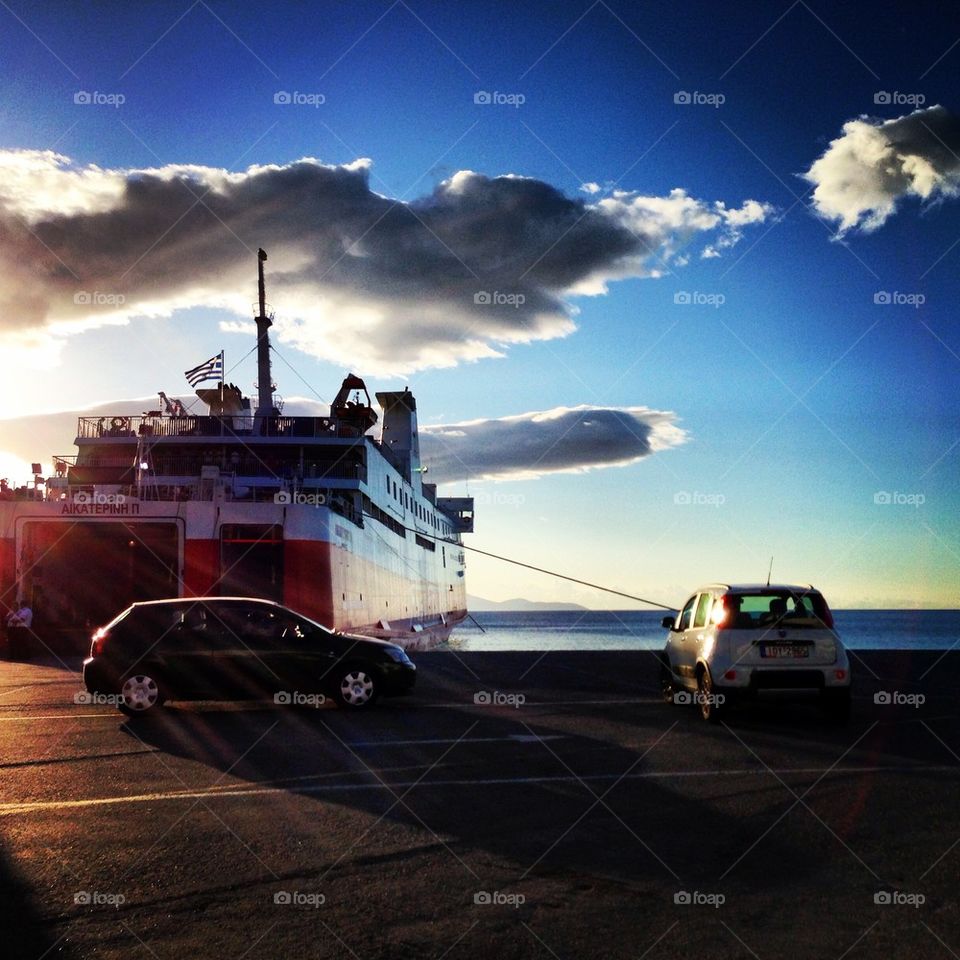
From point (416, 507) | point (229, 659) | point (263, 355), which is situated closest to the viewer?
point (229, 659)

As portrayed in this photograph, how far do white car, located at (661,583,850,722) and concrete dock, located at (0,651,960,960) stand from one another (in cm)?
46

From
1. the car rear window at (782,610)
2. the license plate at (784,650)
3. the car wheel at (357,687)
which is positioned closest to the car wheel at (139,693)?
the car wheel at (357,687)

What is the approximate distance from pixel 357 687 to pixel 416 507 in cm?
4366

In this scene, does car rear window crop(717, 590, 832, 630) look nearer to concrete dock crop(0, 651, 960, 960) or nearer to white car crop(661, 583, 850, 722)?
white car crop(661, 583, 850, 722)

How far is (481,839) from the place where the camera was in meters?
5.82

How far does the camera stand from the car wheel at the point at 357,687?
12.9 metres

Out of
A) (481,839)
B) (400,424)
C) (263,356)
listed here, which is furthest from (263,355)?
(481,839)

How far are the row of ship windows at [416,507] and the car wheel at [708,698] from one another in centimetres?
3362

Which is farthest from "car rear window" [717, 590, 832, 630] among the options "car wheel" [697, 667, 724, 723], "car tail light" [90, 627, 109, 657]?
"car tail light" [90, 627, 109, 657]

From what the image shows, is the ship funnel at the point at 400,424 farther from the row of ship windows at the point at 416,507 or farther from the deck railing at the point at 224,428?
the deck railing at the point at 224,428

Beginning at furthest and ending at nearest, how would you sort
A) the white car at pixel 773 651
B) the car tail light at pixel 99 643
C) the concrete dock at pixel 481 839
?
1. the car tail light at pixel 99 643
2. the white car at pixel 773 651
3. the concrete dock at pixel 481 839

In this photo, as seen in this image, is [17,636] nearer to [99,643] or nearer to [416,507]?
[99,643]

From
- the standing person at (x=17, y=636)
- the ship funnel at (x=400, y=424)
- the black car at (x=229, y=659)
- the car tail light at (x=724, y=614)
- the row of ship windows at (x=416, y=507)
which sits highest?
the ship funnel at (x=400, y=424)

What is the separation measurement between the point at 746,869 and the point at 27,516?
94.0ft
